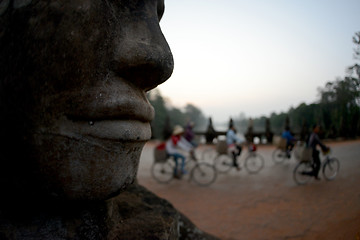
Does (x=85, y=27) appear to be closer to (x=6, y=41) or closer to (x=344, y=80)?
(x=6, y=41)

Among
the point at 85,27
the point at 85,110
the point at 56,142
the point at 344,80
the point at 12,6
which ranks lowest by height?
the point at 56,142

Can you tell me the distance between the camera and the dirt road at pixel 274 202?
1.83m

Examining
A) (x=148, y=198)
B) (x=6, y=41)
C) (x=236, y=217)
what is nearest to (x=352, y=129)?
(x=148, y=198)

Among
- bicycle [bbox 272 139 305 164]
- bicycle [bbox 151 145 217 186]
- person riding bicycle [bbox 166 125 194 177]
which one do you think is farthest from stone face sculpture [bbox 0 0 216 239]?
bicycle [bbox 272 139 305 164]

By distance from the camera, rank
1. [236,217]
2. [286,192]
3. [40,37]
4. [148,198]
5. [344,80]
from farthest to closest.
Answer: [286,192] < [236,217] < [148,198] < [344,80] < [40,37]

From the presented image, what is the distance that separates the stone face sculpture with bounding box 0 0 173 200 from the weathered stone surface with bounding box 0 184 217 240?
0.61 feet

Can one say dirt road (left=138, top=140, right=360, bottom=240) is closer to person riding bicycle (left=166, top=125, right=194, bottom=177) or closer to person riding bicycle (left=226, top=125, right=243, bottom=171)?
person riding bicycle (left=226, top=125, right=243, bottom=171)

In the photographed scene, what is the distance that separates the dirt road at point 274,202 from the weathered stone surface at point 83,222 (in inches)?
50.5

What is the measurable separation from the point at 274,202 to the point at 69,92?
5995 millimetres

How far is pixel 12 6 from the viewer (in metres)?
1.14

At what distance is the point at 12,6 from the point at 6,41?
195 millimetres

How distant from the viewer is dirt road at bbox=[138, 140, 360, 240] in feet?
5.99

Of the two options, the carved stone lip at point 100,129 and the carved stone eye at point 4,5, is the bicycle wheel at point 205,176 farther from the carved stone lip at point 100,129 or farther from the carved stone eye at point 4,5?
Result: the carved stone eye at point 4,5

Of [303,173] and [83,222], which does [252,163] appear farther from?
[83,222]
